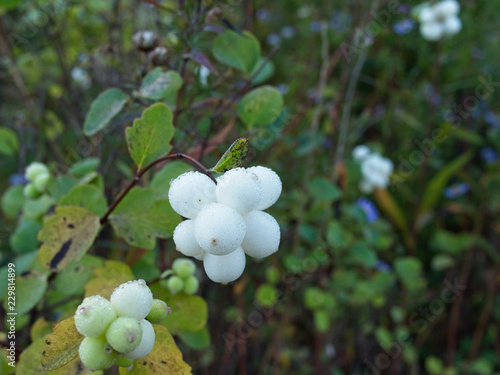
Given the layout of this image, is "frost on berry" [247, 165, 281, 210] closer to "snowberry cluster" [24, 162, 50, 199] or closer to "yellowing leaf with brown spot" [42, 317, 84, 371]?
"yellowing leaf with brown spot" [42, 317, 84, 371]

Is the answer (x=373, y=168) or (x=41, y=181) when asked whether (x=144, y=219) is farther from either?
(x=373, y=168)

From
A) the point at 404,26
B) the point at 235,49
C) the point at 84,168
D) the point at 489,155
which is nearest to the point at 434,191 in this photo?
the point at 489,155

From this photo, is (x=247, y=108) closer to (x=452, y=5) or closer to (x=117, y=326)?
(x=117, y=326)

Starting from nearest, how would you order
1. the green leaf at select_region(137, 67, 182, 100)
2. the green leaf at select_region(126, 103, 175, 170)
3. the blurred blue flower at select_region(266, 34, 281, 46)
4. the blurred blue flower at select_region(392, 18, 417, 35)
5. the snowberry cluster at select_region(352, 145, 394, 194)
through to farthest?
the green leaf at select_region(126, 103, 175, 170) < the green leaf at select_region(137, 67, 182, 100) < the snowberry cluster at select_region(352, 145, 394, 194) < the blurred blue flower at select_region(392, 18, 417, 35) < the blurred blue flower at select_region(266, 34, 281, 46)

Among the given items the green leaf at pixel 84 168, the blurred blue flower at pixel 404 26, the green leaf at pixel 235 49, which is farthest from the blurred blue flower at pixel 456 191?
the green leaf at pixel 84 168

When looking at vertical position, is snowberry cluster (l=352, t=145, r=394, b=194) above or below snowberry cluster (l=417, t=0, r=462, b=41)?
below

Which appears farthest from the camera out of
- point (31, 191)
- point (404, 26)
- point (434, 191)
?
point (404, 26)

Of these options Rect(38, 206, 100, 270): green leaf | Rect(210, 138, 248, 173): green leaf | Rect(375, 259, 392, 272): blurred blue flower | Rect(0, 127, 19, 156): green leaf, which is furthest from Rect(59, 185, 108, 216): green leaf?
Rect(375, 259, 392, 272): blurred blue flower
